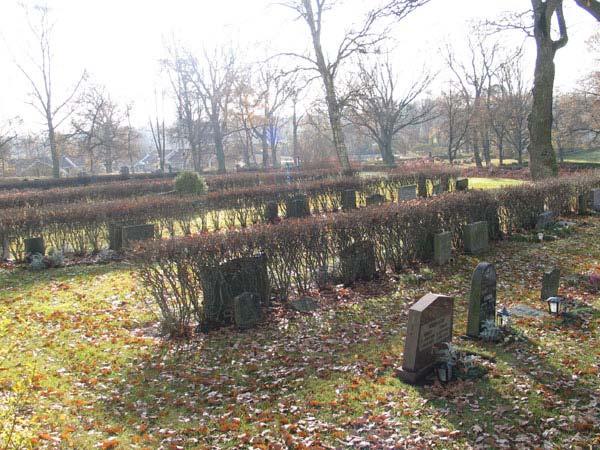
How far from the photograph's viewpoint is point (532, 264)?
34.1ft

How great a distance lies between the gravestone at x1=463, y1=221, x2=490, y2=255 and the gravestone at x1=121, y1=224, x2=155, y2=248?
8.28 metres

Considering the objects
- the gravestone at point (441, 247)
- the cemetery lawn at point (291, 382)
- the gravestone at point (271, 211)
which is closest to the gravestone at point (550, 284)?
the cemetery lawn at point (291, 382)

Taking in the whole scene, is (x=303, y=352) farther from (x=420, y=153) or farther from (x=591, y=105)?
(x=420, y=153)

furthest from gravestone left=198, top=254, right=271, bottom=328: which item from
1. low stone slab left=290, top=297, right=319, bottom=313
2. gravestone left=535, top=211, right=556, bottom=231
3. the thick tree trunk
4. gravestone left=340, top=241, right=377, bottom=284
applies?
the thick tree trunk

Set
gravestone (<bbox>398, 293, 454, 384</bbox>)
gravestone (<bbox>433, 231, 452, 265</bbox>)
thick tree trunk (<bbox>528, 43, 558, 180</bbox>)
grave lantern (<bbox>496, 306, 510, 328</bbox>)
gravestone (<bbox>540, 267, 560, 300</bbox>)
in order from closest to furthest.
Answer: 1. gravestone (<bbox>398, 293, 454, 384</bbox>)
2. grave lantern (<bbox>496, 306, 510, 328</bbox>)
3. gravestone (<bbox>540, 267, 560, 300</bbox>)
4. gravestone (<bbox>433, 231, 452, 265</bbox>)
5. thick tree trunk (<bbox>528, 43, 558, 180</bbox>)

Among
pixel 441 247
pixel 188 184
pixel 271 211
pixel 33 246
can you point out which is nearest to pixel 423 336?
pixel 441 247

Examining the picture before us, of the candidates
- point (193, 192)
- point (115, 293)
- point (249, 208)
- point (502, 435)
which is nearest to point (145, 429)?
point (502, 435)

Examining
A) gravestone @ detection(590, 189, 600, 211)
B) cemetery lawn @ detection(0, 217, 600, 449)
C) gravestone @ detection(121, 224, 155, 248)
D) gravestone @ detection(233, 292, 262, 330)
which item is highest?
gravestone @ detection(121, 224, 155, 248)

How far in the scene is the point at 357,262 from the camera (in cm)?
933

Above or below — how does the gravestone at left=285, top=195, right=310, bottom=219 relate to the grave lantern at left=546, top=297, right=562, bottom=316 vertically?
above

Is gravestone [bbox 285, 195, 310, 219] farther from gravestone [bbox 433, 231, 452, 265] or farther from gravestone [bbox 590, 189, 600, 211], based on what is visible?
gravestone [bbox 590, 189, 600, 211]

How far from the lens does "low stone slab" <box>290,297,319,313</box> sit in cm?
810

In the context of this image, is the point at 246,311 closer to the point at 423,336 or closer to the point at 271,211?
the point at 423,336

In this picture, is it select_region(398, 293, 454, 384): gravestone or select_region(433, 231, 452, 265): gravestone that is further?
select_region(433, 231, 452, 265): gravestone
